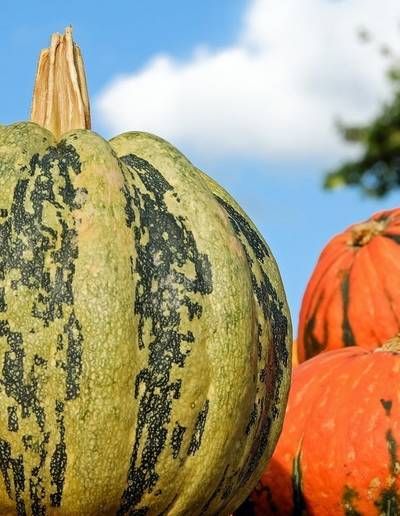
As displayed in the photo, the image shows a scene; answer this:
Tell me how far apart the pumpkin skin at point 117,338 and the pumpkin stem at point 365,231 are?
2.20 m

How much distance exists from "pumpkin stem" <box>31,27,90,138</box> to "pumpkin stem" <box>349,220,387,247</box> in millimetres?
2183

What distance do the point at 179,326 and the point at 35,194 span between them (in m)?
0.46

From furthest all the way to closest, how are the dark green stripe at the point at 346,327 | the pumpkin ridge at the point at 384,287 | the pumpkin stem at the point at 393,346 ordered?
the dark green stripe at the point at 346,327
the pumpkin ridge at the point at 384,287
the pumpkin stem at the point at 393,346

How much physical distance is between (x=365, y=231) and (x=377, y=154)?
67.8ft

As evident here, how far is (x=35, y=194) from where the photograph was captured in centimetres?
233

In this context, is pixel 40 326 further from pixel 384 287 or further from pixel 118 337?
pixel 384 287

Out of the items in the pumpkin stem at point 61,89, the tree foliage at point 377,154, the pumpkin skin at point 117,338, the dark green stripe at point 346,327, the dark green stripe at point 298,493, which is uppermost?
the tree foliage at point 377,154

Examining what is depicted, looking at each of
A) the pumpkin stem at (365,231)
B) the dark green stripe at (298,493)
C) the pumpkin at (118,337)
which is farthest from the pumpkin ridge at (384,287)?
the pumpkin at (118,337)

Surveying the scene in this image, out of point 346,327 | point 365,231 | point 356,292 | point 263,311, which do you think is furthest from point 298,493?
point 365,231

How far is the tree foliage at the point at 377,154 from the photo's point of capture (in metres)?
24.3

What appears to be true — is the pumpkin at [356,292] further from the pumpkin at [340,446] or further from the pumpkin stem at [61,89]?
the pumpkin stem at [61,89]

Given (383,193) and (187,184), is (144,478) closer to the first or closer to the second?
(187,184)

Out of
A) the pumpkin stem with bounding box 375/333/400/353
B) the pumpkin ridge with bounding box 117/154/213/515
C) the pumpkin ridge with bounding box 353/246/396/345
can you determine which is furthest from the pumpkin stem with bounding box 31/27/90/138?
the pumpkin ridge with bounding box 353/246/396/345

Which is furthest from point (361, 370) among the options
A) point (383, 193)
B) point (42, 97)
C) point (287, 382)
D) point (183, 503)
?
point (383, 193)
